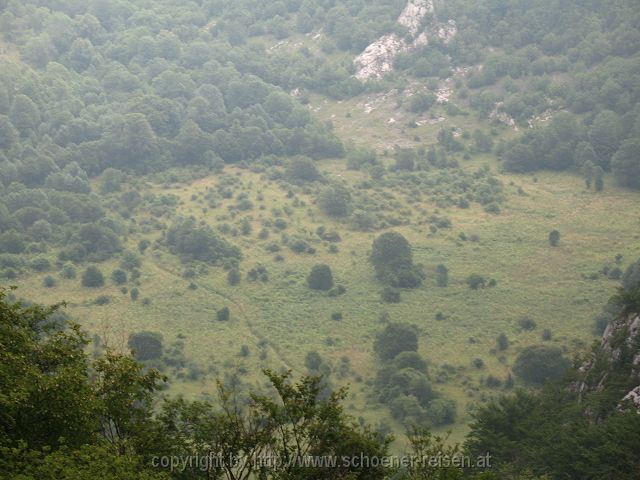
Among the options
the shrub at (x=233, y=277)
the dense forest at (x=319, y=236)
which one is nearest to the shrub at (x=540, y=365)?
the dense forest at (x=319, y=236)

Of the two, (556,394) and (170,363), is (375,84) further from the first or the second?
(556,394)

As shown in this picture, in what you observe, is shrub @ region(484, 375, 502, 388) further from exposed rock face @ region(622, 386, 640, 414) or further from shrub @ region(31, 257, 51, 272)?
shrub @ region(31, 257, 51, 272)

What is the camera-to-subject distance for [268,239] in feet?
395

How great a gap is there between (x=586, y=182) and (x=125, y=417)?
109m

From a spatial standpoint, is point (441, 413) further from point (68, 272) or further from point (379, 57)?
point (379, 57)

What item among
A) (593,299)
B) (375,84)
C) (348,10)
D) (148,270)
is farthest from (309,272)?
(348,10)

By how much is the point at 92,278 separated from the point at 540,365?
54.9 metres

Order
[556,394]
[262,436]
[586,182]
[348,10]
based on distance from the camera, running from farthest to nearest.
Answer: [348,10] < [586,182] < [556,394] < [262,436]

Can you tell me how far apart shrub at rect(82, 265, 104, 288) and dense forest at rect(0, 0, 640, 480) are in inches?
17.6

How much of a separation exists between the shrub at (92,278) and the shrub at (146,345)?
669 inches

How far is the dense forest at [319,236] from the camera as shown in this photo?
3638 centimetres

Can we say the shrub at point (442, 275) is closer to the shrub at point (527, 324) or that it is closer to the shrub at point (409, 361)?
the shrub at point (527, 324)

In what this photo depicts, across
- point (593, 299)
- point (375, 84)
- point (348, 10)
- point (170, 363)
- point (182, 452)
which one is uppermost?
point (348, 10)

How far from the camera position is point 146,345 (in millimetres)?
89312
